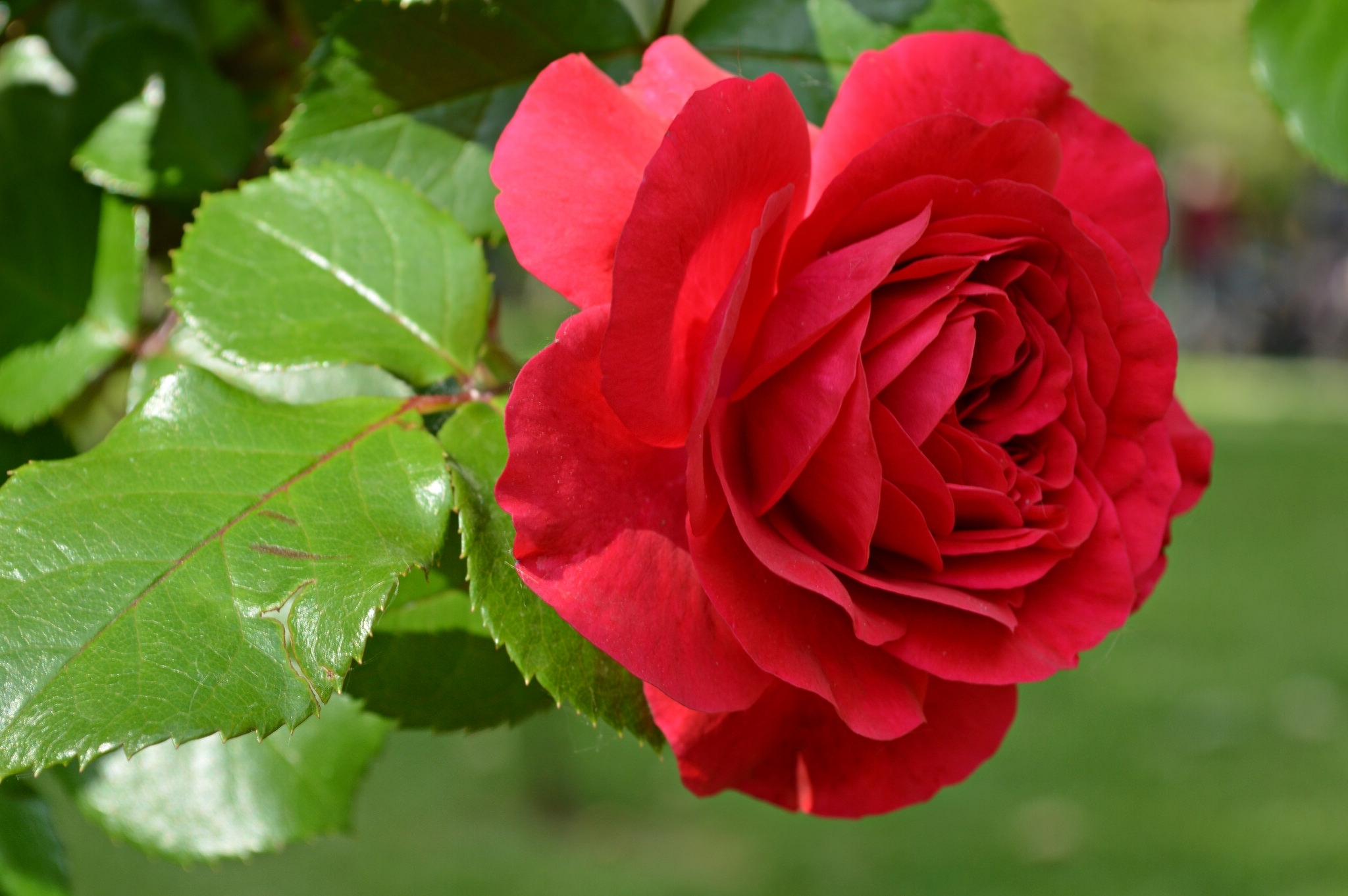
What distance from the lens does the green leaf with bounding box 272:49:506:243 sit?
623 mm

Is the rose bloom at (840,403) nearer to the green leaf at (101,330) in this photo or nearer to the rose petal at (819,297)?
the rose petal at (819,297)

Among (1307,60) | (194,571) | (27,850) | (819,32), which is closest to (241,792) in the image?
(27,850)

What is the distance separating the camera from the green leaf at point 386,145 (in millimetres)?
623

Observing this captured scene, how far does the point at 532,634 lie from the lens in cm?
46

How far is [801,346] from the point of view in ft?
1.44

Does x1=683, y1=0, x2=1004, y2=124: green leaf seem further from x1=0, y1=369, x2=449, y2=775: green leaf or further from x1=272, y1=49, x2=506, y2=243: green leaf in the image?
x1=0, y1=369, x2=449, y2=775: green leaf

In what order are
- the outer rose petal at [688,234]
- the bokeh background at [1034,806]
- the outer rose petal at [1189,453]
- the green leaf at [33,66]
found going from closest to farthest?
the outer rose petal at [688,234], the outer rose petal at [1189,453], the green leaf at [33,66], the bokeh background at [1034,806]

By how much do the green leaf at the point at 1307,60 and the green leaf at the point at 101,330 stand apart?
0.74 m

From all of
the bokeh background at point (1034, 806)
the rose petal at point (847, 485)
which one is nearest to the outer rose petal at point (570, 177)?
the rose petal at point (847, 485)

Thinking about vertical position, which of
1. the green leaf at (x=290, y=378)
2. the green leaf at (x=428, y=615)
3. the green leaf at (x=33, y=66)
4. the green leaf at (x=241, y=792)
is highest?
the green leaf at (x=33, y=66)

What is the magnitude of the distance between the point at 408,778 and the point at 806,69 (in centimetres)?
338

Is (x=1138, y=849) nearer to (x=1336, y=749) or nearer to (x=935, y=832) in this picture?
(x=935, y=832)

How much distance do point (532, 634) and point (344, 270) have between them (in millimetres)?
A: 244

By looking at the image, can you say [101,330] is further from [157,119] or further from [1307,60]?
[1307,60]
